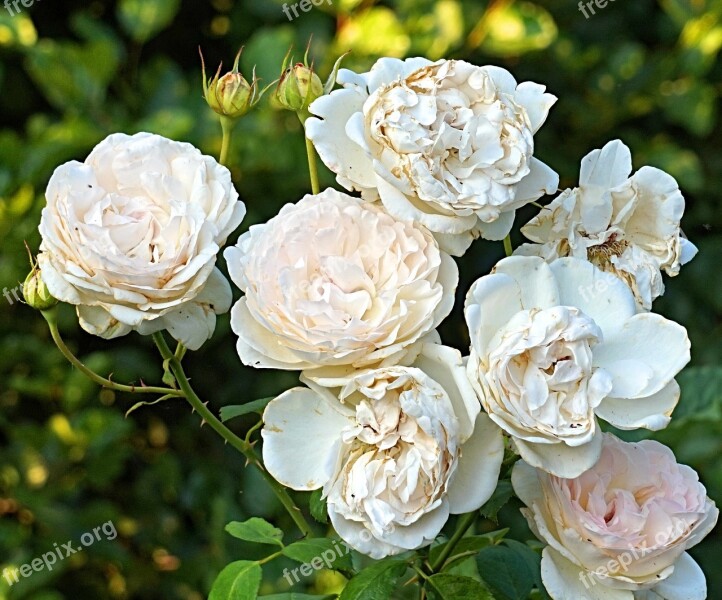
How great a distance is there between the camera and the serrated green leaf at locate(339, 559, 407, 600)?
68cm

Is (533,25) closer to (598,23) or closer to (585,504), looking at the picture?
(598,23)

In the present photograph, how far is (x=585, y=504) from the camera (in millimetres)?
664

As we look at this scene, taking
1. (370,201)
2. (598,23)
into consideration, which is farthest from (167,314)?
(598,23)

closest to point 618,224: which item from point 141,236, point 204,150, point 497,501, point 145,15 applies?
point 497,501

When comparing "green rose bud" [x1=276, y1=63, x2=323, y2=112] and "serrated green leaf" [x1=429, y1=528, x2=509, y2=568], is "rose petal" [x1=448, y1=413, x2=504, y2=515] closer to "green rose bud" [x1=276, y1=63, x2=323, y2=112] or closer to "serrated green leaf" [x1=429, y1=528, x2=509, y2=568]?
"serrated green leaf" [x1=429, y1=528, x2=509, y2=568]

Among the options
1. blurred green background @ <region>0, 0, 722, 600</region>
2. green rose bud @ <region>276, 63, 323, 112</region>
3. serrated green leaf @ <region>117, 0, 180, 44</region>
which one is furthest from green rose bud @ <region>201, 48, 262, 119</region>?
serrated green leaf @ <region>117, 0, 180, 44</region>

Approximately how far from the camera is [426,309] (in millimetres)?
628

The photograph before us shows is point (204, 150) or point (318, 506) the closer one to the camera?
point (318, 506)

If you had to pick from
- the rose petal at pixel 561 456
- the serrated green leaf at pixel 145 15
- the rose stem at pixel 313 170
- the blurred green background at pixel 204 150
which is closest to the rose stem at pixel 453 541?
the rose petal at pixel 561 456

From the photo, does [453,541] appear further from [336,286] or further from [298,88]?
[298,88]

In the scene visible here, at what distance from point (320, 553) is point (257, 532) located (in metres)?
0.09

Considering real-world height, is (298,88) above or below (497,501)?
above

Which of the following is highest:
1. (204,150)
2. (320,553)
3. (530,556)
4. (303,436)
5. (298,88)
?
(298,88)

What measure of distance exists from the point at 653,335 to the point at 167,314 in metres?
0.30
